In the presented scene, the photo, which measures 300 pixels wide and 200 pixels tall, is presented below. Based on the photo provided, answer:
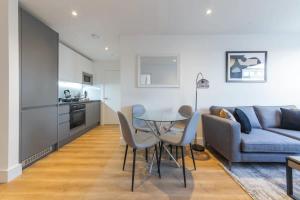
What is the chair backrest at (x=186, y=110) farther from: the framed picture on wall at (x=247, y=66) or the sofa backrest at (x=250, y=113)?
the framed picture on wall at (x=247, y=66)

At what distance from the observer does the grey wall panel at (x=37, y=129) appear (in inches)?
96.7

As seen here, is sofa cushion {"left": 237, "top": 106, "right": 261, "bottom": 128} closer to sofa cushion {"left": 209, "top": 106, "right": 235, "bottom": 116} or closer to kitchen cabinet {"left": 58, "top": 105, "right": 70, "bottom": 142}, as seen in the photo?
sofa cushion {"left": 209, "top": 106, "right": 235, "bottom": 116}

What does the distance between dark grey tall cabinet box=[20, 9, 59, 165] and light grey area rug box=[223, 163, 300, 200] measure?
2.94m

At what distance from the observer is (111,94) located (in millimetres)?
6145

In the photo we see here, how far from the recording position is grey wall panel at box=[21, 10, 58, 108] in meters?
2.44

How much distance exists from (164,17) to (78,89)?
361 centimetres

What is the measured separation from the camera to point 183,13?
2.72m

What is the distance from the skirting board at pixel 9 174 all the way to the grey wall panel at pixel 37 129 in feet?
0.62

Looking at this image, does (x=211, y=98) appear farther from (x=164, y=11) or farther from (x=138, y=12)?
(x=138, y=12)

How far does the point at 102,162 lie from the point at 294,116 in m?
3.42

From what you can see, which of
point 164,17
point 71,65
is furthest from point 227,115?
point 71,65

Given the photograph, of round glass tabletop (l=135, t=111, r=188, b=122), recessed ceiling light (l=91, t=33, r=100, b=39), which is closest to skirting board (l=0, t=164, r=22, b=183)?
round glass tabletop (l=135, t=111, r=188, b=122)

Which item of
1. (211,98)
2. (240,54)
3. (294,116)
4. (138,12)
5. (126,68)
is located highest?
(138,12)
